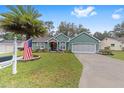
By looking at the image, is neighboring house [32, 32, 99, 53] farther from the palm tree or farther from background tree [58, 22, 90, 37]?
the palm tree

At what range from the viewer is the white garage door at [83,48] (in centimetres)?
3269

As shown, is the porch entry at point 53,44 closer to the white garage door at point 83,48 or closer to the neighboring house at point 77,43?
the neighboring house at point 77,43

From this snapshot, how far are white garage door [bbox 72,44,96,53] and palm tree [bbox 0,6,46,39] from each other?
12970 millimetres

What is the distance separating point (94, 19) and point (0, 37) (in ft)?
83.6

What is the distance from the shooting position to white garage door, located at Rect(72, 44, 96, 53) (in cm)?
3269

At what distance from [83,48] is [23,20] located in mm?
15245

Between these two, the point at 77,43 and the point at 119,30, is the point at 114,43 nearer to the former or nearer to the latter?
the point at 77,43

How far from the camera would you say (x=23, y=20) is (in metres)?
19.9

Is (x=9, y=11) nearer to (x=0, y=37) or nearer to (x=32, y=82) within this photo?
(x=32, y=82)

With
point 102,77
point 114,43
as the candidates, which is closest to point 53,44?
point 114,43

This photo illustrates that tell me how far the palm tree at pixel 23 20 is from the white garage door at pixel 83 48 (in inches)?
511

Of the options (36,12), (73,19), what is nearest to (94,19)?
(36,12)

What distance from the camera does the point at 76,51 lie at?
108 feet
